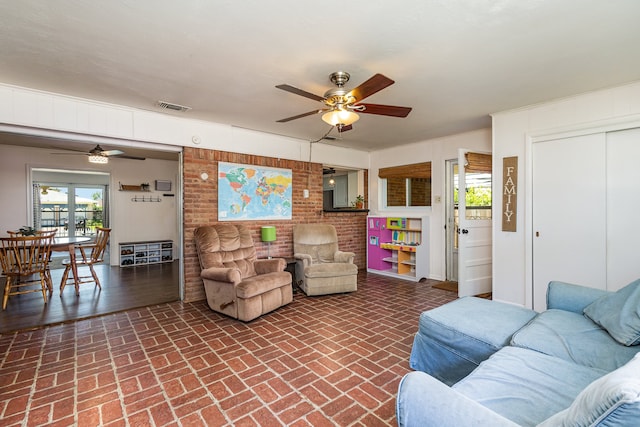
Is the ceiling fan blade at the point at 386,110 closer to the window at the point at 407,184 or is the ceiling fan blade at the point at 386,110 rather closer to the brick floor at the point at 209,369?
the brick floor at the point at 209,369

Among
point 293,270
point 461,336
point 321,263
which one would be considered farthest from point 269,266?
Result: point 461,336

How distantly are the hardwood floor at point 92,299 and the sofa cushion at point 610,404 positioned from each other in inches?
168

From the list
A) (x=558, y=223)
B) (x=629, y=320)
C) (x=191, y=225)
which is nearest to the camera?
(x=629, y=320)

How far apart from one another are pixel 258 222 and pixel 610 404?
4402 millimetres

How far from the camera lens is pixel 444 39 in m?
2.20

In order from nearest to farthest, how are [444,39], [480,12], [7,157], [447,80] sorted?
[480,12] < [444,39] < [447,80] < [7,157]

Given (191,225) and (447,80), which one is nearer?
(447,80)

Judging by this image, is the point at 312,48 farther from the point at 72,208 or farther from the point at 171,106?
the point at 72,208

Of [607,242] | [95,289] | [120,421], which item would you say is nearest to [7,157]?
[95,289]

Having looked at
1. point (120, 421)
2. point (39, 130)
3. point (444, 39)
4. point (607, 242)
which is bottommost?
point (120, 421)

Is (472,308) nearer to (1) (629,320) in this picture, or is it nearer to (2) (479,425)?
(1) (629,320)

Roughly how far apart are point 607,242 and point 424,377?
3.31 m

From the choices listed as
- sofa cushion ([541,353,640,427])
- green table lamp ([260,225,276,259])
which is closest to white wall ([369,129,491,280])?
green table lamp ([260,225,276,259])

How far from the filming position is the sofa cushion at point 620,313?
5.39ft
